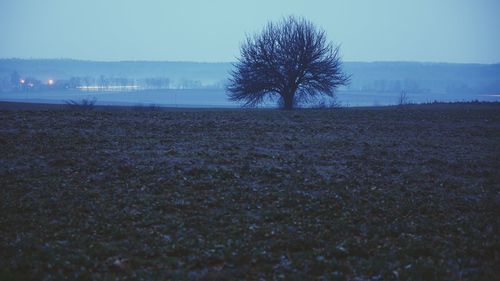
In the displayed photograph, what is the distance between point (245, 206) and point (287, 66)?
40054 mm

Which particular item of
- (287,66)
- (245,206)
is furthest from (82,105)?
(245,206)

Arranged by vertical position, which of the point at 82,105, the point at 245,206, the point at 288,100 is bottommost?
the point at 245,206

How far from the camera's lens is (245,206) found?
12.1 meters

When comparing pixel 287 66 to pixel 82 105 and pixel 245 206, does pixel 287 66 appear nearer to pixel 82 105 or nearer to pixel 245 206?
pixel 82 105

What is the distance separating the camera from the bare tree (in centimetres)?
5075

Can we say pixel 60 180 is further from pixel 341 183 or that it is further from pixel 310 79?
pixel 310 79

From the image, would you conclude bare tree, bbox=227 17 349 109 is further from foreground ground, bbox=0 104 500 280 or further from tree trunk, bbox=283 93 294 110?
foreground ground, bbox=0 104 500 280

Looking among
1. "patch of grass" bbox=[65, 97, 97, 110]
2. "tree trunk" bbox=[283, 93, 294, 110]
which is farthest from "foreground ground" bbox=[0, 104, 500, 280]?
"tree trunk" bbox=[283, 93, 294, 110]

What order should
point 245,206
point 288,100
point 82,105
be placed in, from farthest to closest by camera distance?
point 288,100
point 82,105
point 245,206

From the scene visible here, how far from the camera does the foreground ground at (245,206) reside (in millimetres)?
8367

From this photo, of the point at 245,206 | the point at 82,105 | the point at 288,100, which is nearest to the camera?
the point at 245,206

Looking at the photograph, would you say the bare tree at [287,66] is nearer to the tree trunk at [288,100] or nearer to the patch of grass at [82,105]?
the tree trunk at [288,100]

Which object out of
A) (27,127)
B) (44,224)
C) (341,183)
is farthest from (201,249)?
(27,127)

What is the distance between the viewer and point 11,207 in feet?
37.7
